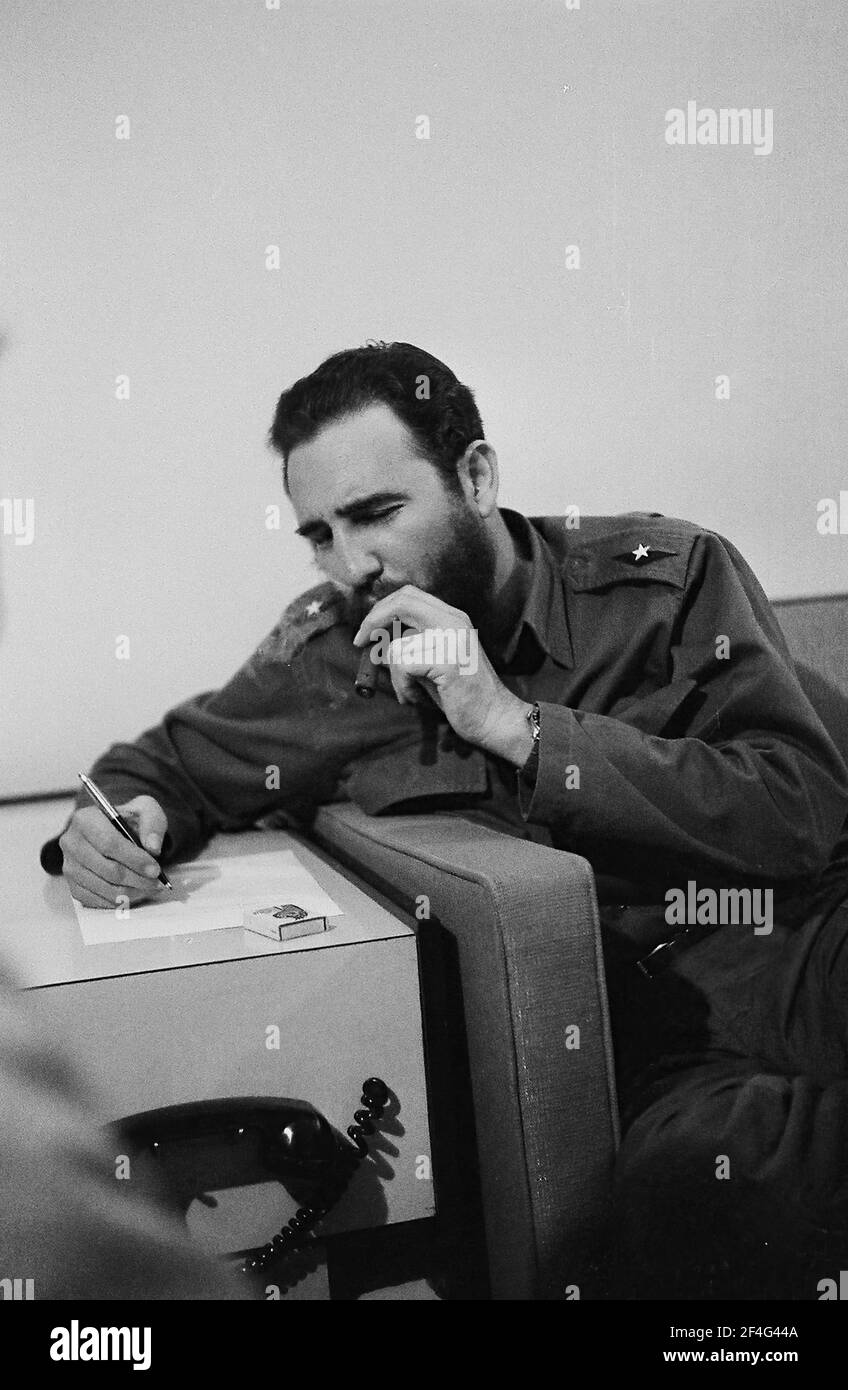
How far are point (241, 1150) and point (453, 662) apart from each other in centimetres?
40

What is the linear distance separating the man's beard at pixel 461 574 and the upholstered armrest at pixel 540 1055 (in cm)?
26

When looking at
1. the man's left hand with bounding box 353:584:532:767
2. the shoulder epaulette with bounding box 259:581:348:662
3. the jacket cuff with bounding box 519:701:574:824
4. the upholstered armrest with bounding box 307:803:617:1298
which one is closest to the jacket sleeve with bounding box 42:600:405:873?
the shoulder epaulette with bounding box 259:581:348:662

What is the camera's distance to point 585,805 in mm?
884

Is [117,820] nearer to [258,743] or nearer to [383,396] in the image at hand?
[258,743]

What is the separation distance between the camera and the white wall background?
890 millimetres

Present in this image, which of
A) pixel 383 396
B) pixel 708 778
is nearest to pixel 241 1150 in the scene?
pixel 708 778

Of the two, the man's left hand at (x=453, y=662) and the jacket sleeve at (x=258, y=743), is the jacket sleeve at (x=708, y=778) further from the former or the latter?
the jacket sleeve at (x=258, y=743)

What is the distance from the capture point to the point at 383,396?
92 centimetres

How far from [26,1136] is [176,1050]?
0.13m

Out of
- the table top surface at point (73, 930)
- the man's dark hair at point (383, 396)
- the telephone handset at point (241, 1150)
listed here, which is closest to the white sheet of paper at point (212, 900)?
the table top surface at point (73, 930)

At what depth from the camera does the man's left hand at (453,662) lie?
910 millimetres
